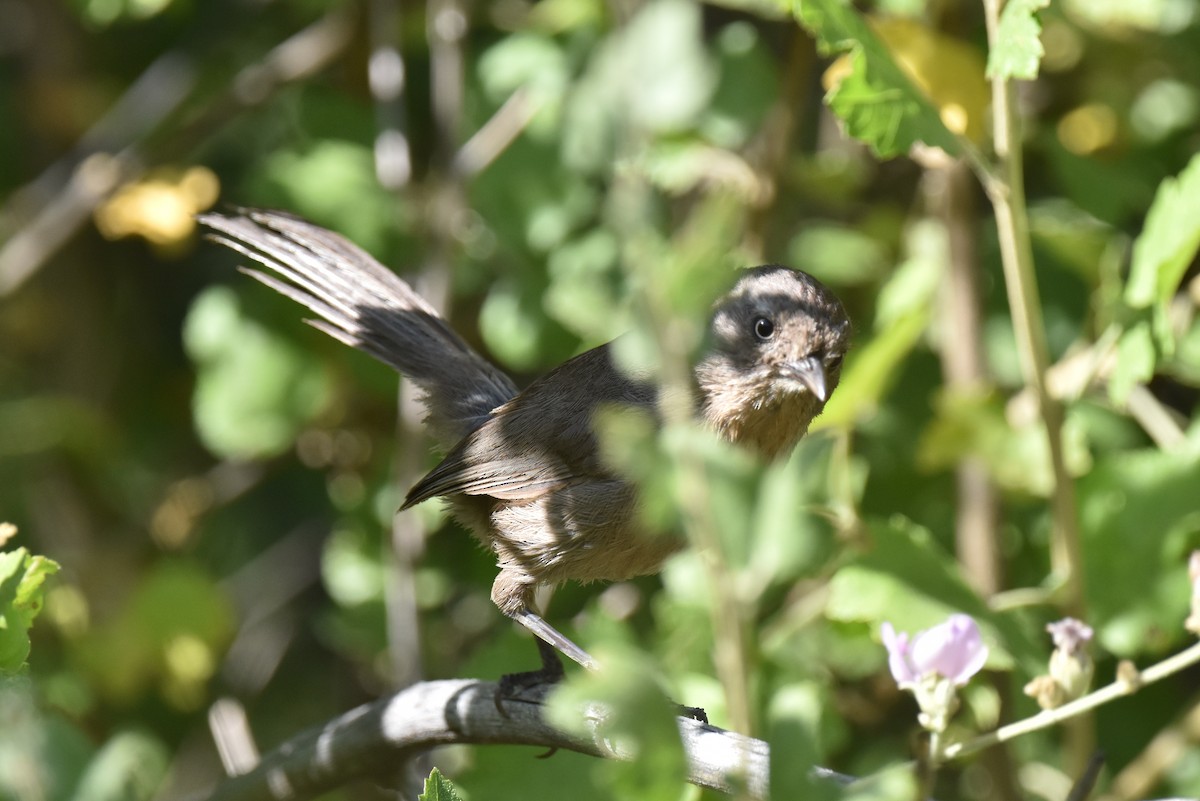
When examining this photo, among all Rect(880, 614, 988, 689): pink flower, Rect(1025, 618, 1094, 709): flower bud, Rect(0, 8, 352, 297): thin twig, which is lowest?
Rect(1025, 618, 1094, 709): flower bud

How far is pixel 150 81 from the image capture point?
502cm

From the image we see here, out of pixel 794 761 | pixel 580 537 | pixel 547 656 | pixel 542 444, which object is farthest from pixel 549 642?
pixel 794 761

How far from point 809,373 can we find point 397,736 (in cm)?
117

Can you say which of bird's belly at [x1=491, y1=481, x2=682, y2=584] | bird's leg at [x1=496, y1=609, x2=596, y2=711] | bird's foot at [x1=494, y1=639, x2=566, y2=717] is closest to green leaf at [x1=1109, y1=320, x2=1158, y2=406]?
bird's belly at [x1=491, y1=481, x2=682, y2=584]

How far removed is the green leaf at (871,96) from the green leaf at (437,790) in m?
1.30

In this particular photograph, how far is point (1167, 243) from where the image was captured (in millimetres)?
2691

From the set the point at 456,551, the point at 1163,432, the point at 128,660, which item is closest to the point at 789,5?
the point at 1163,432

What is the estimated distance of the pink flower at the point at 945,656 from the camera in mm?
1884

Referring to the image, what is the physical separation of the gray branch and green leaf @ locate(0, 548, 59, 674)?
2.65 feet

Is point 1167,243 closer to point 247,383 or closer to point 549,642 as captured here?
point 549,642

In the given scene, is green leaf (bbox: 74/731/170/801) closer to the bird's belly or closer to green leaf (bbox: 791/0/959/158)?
the bird's belly

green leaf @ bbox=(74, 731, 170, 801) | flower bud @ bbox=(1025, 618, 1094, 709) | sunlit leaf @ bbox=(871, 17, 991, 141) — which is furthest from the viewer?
sunlit leaf @ bbox=(871, 17, 991, 141)

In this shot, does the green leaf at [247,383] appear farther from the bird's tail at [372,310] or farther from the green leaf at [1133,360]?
the green leaf at [1133,360]

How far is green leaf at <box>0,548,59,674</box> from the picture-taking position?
1.91 meters
